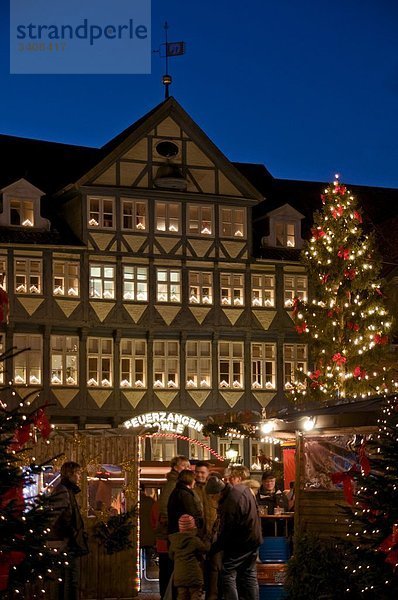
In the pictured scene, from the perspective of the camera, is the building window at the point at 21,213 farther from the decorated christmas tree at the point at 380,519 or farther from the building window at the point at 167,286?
the decorated christmas tree at the point at 380,519

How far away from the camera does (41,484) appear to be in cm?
1864

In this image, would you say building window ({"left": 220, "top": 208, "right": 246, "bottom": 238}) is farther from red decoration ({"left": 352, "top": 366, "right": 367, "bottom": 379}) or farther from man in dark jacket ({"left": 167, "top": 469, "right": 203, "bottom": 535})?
man in dark jacket ({"left": 167, "top": 469, "right": 203, "bottom": 535})

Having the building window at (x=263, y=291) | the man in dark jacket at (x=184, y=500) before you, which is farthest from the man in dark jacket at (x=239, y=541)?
the building window at (x=263, y=291)

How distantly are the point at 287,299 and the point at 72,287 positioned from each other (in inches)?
294

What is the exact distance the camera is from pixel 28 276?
40812 mm

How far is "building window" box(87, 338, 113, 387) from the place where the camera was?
41.3 meters

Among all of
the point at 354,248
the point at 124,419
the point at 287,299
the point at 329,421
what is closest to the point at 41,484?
the point at 329,421

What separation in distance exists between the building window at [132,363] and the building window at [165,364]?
412mm

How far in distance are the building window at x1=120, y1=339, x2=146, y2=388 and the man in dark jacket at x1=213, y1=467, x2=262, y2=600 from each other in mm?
27304

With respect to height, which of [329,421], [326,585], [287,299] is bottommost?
[326,585]

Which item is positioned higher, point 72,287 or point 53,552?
point 72,287

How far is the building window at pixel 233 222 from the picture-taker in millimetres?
43562

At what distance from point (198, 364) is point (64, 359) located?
453 centimetres

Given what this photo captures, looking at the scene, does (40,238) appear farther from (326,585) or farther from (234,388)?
(326,585)
